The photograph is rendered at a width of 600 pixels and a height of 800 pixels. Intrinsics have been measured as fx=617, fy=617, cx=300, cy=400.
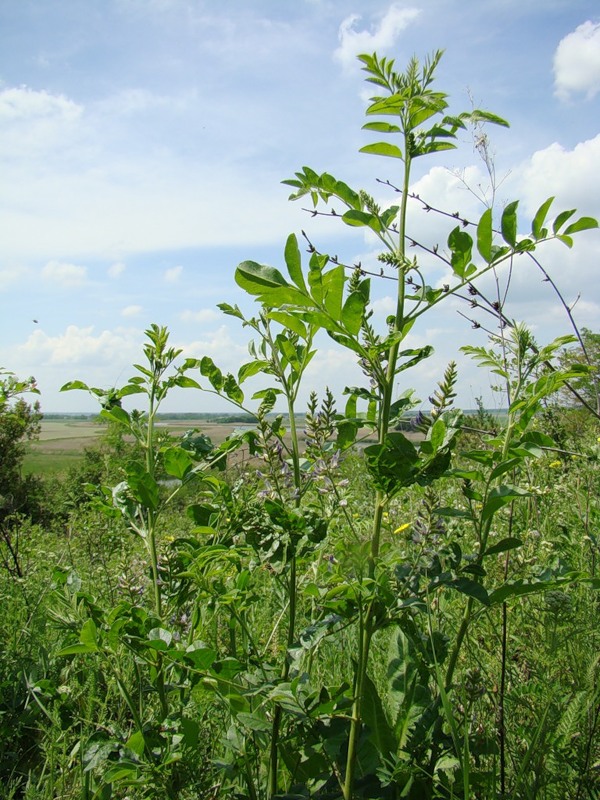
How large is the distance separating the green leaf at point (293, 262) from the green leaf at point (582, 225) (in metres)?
0.64

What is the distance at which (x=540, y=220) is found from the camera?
1.40 meters

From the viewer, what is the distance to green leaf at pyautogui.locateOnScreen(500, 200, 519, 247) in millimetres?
1356

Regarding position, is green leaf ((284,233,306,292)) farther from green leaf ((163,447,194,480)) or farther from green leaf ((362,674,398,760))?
Result: green leaf ((362,674,398,760))

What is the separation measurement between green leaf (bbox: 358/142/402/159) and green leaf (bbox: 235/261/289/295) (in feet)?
1.41

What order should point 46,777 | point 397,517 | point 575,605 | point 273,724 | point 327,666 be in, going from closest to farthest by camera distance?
point 273,724, point 46,777, point 575,605, point 327,666, point 397,517

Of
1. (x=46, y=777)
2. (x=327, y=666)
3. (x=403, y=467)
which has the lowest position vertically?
(x=46, y=777)

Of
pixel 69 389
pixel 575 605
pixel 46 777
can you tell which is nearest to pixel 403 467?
pixel 69 389

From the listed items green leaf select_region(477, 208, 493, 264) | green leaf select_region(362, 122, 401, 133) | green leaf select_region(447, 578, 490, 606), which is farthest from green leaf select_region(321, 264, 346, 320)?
green leaf select_region(447, 578, 490, 606)

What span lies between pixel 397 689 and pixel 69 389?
1043 mm

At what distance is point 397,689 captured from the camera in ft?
4.42

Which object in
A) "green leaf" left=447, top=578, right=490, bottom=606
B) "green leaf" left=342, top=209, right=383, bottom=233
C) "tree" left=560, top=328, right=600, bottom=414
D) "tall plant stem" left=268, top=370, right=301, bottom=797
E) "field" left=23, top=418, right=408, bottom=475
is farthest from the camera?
"field" left=23, top=418, right=408, bottom=475

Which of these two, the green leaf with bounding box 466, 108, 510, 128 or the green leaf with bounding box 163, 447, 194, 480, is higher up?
the green leaf with bounding box 466, 108, 510, 128

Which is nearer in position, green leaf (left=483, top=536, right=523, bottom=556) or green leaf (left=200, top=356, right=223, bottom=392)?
green leaf (left=483, top=536, right=523, bottom=556)

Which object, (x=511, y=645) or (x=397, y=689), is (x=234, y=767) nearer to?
(x=397, y=689)
